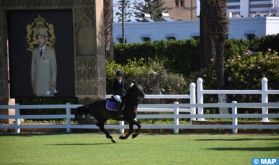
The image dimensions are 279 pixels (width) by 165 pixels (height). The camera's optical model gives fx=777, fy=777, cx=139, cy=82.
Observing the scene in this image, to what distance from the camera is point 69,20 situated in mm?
28547

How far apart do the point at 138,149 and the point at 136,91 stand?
2991mm

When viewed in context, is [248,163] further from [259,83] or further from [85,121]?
[259,83]

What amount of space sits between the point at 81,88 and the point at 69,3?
313 cm

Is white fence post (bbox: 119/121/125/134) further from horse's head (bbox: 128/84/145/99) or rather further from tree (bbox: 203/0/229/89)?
tree (bbox: 203/0/229/89)

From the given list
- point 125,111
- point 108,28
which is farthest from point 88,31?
point 108,28

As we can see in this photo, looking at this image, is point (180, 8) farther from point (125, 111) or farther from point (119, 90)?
point (125, 111)

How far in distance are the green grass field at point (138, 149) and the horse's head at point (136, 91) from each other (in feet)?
4.60

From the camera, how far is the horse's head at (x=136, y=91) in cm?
2316

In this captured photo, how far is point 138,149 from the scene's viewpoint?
67.9 ft

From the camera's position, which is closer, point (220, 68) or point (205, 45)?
point (220, 68)

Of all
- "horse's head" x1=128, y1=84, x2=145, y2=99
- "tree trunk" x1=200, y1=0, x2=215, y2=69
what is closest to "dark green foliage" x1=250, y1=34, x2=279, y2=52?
"tree trunk" x1=200, y1=0, x2=215, y2=69

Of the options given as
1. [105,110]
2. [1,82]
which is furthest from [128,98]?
[1,82]

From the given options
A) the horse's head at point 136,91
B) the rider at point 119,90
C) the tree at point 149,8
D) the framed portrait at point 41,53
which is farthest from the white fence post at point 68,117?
the tree at point 149,8

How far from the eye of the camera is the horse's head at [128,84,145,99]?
23.2m
